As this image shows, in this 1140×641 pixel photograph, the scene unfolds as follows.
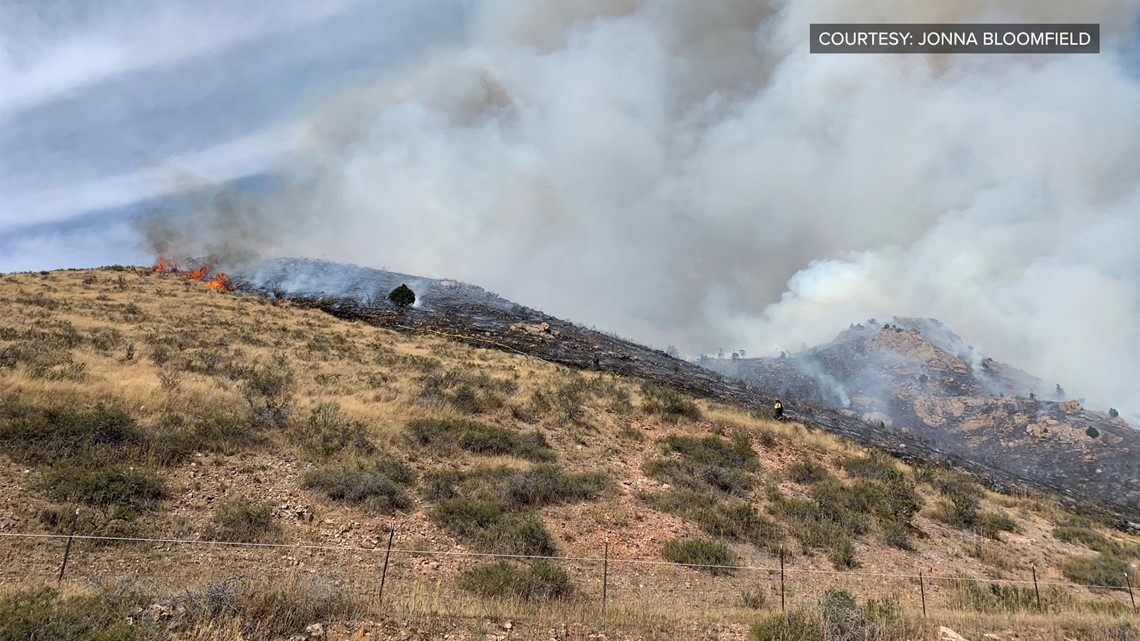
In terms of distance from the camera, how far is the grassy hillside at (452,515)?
28.3 feet

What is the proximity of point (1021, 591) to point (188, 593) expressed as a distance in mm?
18286

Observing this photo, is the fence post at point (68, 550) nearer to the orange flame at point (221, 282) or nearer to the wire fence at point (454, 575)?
the wire fence at point (454, 575)

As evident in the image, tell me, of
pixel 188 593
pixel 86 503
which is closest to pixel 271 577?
pixel 188 593

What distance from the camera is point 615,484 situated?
17.6 meters

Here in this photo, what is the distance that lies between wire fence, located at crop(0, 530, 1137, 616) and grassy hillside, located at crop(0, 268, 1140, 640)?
7cm

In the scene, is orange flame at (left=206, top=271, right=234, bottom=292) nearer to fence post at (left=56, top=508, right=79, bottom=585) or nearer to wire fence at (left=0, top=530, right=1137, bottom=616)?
fence post at (left=56, top=508, right=79, bottom=585)

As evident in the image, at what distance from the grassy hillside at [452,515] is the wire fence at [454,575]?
70mm

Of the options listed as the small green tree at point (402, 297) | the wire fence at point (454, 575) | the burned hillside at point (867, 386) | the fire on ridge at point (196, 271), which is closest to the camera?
the wire fence at point (454, 575)

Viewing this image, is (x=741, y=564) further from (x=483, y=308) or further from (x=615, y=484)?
(x=483, y=308)

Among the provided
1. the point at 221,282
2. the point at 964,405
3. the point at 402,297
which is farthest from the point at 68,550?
the point at 964,405

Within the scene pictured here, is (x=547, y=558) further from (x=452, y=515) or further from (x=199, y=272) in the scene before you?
(x=199, y=272)

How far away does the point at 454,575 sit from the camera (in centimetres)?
1091

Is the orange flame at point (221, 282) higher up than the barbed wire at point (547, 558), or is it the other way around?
the orange flame at point (221, 282)

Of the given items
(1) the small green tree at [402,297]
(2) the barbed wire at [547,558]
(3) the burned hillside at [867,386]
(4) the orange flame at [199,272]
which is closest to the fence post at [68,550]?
(2) the barbed wire at [547,558]
